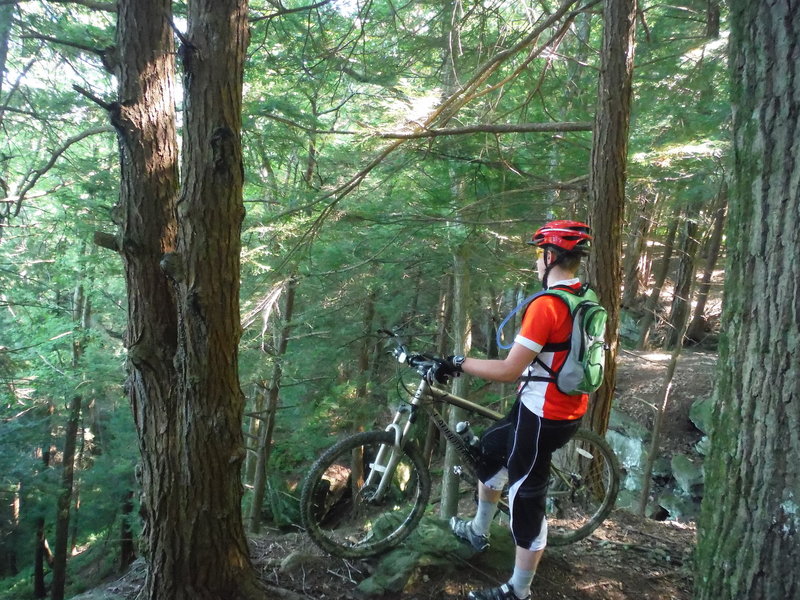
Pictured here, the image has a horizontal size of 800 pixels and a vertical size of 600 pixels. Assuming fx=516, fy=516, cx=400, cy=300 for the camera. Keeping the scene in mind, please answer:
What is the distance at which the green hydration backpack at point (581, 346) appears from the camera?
269cm

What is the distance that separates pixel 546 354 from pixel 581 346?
183 mm

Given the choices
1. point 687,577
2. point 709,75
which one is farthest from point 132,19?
point 709,75

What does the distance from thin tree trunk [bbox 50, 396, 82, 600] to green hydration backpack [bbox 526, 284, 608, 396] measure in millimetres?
13714

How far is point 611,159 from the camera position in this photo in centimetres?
467

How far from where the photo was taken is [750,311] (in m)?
2.13

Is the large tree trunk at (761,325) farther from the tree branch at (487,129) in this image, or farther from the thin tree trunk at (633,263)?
the thin tree trunk at (633,263)

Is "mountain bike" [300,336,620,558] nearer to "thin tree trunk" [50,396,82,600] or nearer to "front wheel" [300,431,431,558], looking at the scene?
"front wheel" [300,431,431,558]

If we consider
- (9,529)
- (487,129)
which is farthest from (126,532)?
(487,129)

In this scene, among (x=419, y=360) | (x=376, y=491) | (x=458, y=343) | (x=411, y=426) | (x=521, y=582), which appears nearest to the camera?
(x=521, y=582)

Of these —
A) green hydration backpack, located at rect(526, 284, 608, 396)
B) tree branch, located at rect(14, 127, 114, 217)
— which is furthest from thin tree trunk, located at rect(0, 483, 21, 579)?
green hydration backpack, located at rect(526, 284, 608, 396)

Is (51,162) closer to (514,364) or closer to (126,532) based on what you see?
(514,364)

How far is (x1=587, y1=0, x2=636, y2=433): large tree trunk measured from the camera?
4.58 meters

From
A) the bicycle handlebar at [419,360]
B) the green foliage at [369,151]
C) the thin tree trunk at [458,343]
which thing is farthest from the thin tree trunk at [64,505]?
the bicycle handlebar at [419,360]

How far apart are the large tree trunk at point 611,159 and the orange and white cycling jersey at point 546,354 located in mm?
1970
